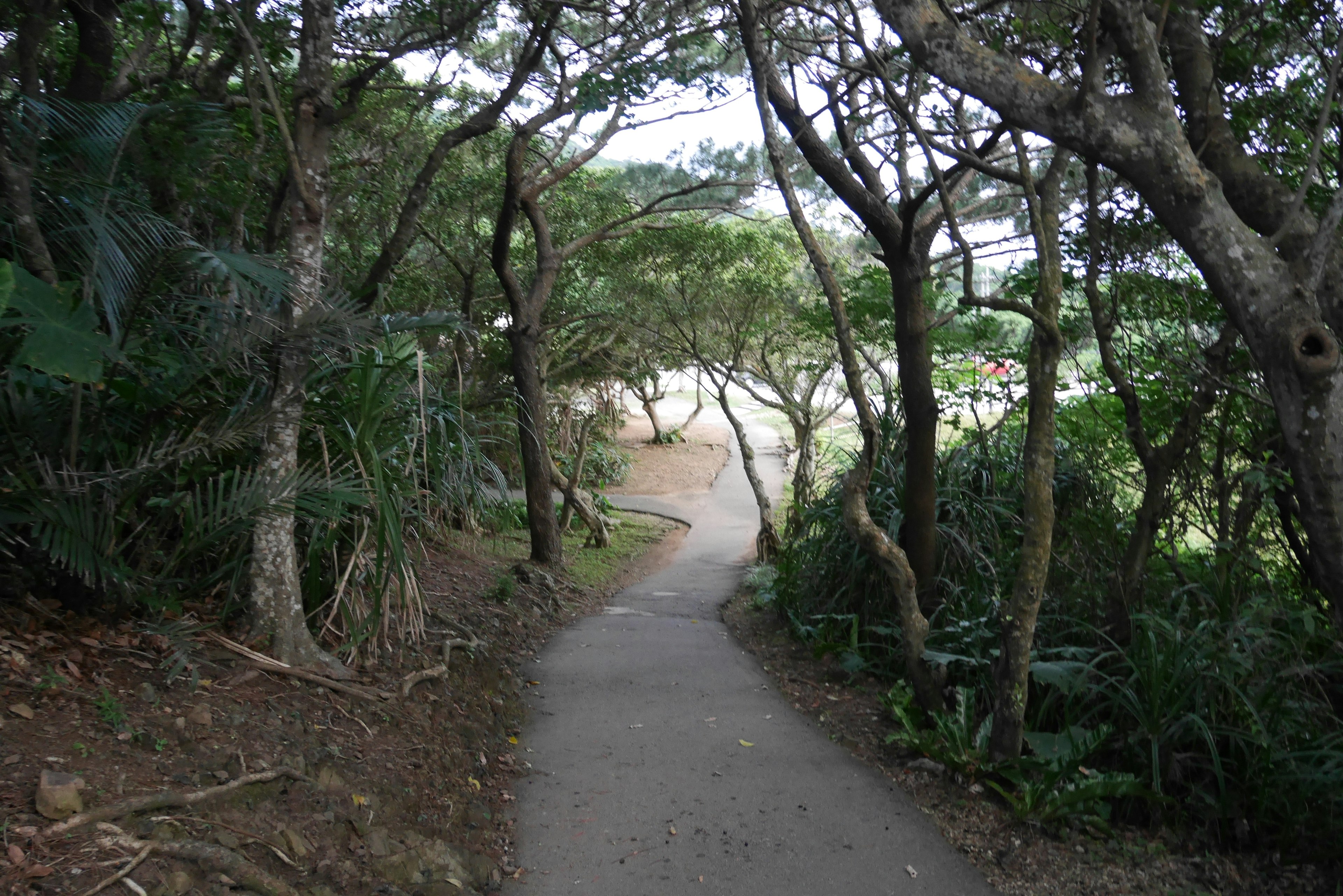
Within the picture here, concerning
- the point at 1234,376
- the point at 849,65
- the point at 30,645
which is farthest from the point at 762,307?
the point at 30,645

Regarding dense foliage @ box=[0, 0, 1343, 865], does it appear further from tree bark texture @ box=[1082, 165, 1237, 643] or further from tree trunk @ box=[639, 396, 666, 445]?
tree trunk @ box=[639, 396, 666, 445]

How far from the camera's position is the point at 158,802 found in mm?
3320

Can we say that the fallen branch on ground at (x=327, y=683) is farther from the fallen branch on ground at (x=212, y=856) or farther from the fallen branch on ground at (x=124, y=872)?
the fallen branch on ground at (x=124, y=872)

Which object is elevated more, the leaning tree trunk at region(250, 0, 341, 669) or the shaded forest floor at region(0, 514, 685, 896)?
the leaning tree trunk at region(250, 0, 341, 669)

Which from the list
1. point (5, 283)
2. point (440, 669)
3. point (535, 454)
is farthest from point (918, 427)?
point (5, 283)

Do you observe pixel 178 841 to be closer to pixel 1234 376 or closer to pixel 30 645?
pixel 30 645

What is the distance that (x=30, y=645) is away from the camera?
406 cm

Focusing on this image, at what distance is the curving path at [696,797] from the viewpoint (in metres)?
4.53

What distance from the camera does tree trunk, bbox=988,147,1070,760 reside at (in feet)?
17.0

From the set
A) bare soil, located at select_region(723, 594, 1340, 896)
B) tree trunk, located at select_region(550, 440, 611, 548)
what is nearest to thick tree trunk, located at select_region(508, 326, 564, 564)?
tree trunk, located at select_region(550, 440, 611, 548)

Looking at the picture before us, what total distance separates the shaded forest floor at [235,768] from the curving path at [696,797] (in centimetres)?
33

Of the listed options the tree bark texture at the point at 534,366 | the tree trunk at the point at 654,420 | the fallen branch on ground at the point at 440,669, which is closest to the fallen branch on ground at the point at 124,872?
the fallen branch on ground at the point at 440,669

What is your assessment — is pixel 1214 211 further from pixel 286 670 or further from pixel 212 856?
pixel 286 670

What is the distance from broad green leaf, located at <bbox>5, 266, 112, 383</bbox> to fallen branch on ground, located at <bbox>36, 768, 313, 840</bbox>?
1519 mm
